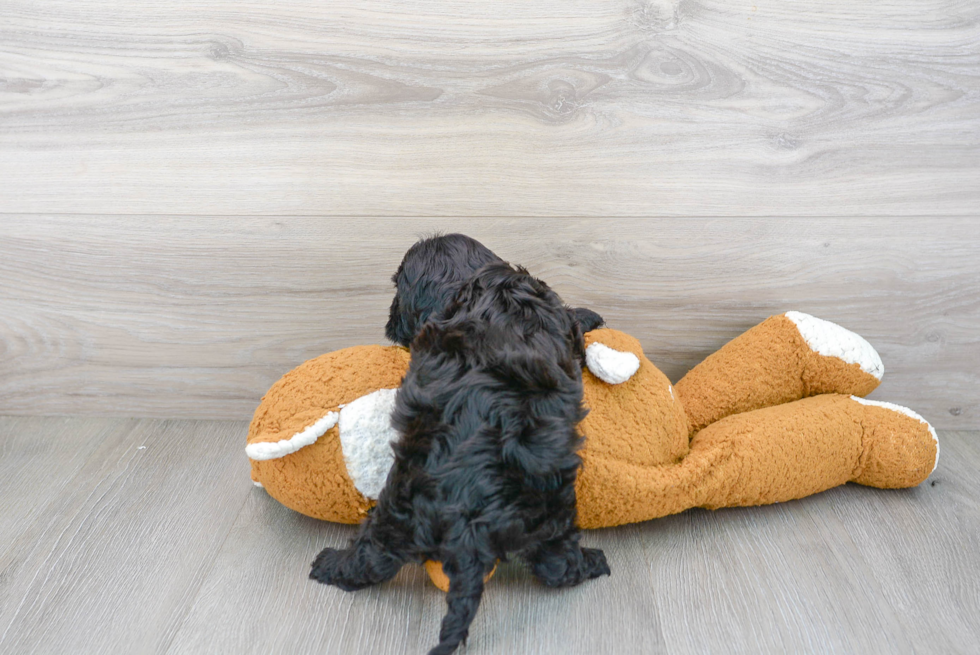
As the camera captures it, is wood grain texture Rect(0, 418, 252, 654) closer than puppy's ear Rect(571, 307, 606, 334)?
Yes

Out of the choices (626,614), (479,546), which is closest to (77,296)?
(479,546)

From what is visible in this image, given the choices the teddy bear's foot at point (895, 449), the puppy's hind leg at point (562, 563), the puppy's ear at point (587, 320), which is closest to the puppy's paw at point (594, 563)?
the puppy's hind leg at point (562, 563)

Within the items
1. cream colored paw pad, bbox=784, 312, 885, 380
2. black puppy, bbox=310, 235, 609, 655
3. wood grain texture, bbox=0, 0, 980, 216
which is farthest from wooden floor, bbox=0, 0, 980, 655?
black puppy, bbox=310, 235, 609, 655

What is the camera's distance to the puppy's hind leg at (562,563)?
0.78m

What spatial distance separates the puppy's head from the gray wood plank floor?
33cm

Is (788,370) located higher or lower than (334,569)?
higher

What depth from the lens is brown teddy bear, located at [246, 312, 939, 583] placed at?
34.3 inches

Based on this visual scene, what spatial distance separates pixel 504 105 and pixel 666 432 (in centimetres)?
58

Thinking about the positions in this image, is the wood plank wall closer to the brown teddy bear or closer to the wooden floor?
the wooden floor

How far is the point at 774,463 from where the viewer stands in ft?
3.05

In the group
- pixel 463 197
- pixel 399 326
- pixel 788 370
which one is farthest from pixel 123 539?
pixel 788 370

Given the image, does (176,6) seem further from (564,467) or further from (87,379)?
(564,467)

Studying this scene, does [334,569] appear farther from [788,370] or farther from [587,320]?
[788,370]

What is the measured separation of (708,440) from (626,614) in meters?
0.30
